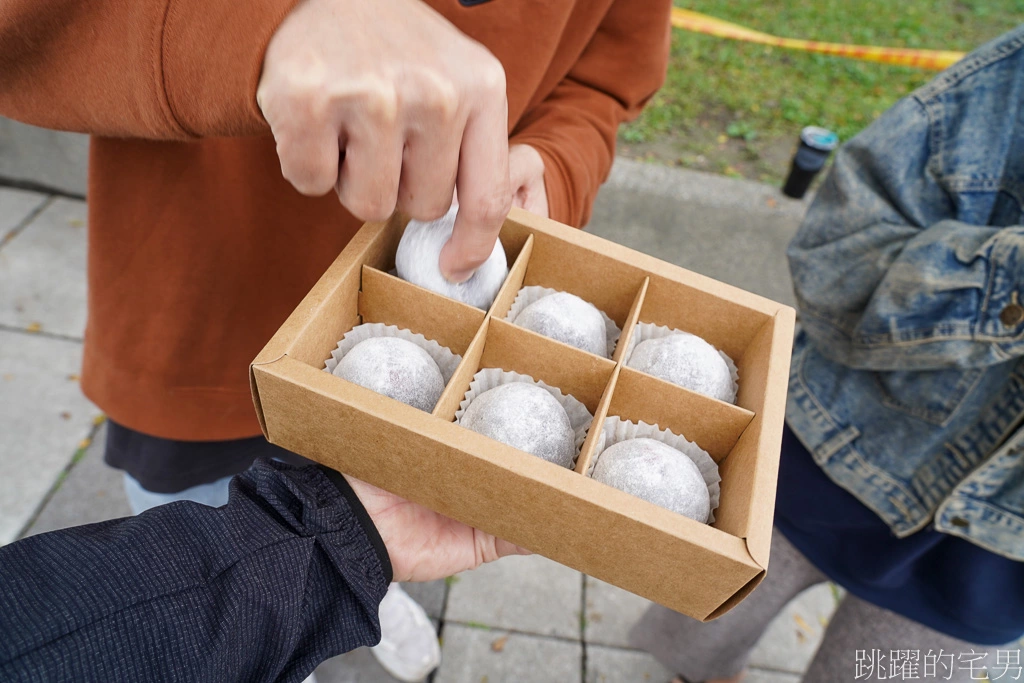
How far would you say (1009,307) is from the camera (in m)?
1.50

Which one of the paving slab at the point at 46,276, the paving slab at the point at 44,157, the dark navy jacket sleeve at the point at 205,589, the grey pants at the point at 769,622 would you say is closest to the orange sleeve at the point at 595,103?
the dark navy jacket sleeve at the point at 205,589

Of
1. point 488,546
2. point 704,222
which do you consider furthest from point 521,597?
point 704,222

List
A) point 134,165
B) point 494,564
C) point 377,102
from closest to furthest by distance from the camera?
1. point 377,102
2. point 134,165
3. point 494,564

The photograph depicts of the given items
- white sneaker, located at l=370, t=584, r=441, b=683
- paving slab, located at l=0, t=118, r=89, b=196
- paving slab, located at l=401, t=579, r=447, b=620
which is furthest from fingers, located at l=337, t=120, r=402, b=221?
paving slab, located at l=0, t=118, r=89, b=196

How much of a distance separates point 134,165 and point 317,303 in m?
0.60

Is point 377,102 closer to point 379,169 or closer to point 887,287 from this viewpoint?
point 379,169

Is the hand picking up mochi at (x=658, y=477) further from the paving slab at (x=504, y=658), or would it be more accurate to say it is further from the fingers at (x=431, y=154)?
the paving slab at (x=504, y=658)

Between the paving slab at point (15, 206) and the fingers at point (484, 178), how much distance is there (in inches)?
149

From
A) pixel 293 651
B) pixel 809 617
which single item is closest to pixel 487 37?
Answer: pixel 293 651

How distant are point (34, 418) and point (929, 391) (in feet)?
11.8

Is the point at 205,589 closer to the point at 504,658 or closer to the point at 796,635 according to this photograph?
the point at 504,658

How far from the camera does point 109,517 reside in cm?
286

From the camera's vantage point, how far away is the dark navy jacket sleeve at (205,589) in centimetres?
95

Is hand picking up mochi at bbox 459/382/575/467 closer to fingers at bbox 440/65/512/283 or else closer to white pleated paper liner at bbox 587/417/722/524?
white pleated paper liner at bbox 587/417/722/524
